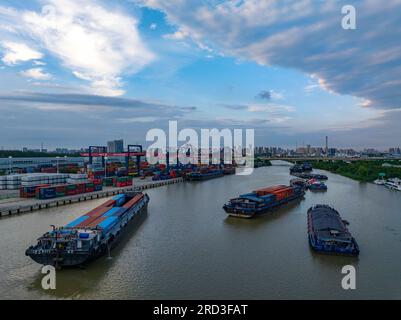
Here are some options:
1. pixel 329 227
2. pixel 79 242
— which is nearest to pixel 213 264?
pixel 79 242

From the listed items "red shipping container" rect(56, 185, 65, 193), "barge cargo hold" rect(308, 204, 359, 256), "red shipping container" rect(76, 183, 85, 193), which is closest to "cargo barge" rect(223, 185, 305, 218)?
"barge cargo hold" rect(308, 204, 359, 256)

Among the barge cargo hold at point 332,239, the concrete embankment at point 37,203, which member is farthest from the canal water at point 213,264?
the concrete embankment at point 37,203

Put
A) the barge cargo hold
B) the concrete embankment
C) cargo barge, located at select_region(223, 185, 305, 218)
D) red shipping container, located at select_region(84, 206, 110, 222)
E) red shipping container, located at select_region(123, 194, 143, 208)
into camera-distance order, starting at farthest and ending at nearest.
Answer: the concrete embankment < cargo barge, located at select_region(223, 185, 305, 218) < red shipping container, located at select_region(123, 194, 143, 208) < red shipping container, located at select_region(84, 206, 110, 222) < the barge cargo hold

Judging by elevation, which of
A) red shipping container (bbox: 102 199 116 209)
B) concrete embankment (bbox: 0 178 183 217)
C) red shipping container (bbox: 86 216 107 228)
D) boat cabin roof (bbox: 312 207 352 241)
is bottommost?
concrete embankment (bbox: 0 178 183 217)

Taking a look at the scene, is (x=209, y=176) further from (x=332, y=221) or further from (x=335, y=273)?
A: (x=335, y=273)

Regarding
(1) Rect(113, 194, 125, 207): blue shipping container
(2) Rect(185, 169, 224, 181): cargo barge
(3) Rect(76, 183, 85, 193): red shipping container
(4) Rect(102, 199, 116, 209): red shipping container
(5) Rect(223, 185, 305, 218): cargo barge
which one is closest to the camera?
(4) Rect(102, 199, 116, 209): red shipping container

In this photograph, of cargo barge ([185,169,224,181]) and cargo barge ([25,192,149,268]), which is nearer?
cargo barge ([25,192,149,268])

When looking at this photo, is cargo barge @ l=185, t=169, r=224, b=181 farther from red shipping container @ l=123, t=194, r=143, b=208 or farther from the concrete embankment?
red shipping container @ l=123, t=194, r=143, b=208

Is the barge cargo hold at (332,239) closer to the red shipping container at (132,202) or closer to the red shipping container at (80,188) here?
the red shipping container at (132,202)

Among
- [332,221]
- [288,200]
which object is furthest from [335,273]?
[288,200]
